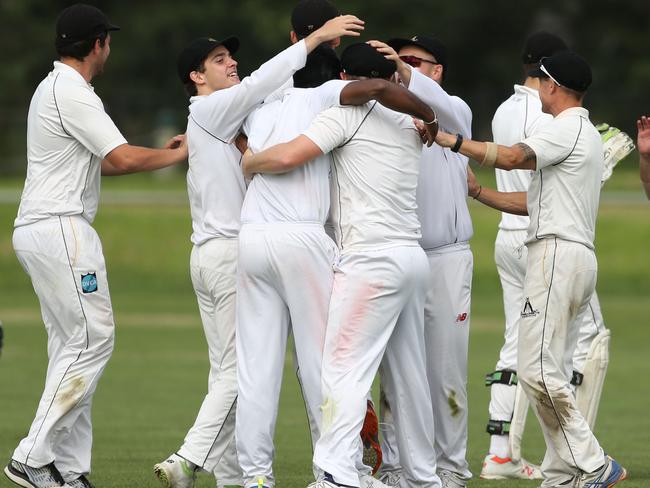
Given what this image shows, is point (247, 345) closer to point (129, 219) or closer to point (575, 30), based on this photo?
point (129, 219)

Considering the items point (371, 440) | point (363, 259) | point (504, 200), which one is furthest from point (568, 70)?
point (371, 440)

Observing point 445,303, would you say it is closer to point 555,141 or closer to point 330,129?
point 555,141

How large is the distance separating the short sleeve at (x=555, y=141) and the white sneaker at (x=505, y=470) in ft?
7.99

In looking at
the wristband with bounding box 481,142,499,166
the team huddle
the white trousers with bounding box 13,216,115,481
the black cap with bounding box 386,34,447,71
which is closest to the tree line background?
the black cap with bounding box 386,34,447,71

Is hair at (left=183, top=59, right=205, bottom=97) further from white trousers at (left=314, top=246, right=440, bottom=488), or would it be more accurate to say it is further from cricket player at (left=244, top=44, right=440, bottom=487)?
white trousers at (left=314, top=246, right=440, bottom=488)

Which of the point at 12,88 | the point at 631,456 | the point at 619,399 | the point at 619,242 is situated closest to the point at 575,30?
the point at 12,88

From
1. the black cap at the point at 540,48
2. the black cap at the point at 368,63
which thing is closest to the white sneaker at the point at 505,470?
the black cap at the point at 540,48

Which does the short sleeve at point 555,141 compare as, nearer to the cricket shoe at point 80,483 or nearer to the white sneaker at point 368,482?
the white sneaker at point 368,482

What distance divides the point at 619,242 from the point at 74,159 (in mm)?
21972

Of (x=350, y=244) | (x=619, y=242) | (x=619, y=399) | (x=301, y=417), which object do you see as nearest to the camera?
(x=350, y=244)

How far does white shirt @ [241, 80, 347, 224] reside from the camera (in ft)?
24.8

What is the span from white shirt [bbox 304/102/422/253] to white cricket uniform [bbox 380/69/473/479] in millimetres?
615

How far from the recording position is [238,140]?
796 centimetres

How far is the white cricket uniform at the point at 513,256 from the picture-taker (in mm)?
9570
